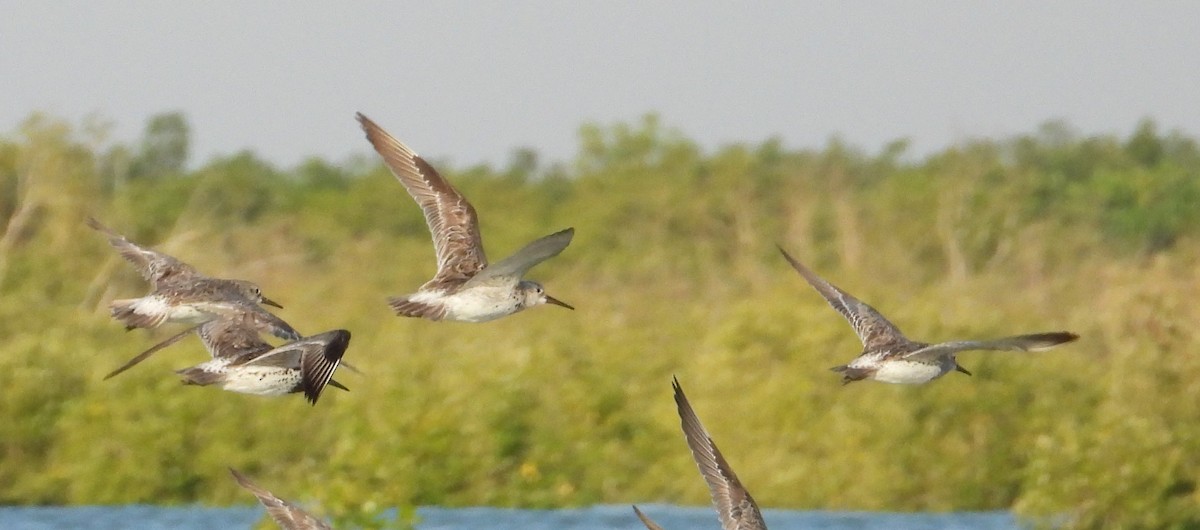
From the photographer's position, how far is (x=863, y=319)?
13.4m

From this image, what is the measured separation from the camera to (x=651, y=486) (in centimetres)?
2423

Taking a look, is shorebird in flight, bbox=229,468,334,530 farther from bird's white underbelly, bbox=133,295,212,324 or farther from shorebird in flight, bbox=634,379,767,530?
shorebird in flight, bbox=634,379,767,530

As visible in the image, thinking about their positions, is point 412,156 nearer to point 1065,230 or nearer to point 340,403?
point 340,403

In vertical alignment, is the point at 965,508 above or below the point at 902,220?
below

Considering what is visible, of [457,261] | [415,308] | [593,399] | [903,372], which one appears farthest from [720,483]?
[593,399]

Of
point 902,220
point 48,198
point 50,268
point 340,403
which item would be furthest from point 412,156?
point 902,220

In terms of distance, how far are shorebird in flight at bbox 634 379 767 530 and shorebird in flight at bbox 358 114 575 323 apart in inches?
39.2

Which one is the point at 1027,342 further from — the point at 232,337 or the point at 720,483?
the point at 232,337

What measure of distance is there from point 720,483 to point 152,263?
3.91 meters

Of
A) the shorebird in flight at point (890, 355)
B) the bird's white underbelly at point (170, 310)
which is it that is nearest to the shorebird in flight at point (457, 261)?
the bird's white underbelly at point (170, 310)

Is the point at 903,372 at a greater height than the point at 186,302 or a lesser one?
lesser

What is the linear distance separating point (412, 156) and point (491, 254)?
95.1 feet

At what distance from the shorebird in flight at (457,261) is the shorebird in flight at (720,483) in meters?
0.99

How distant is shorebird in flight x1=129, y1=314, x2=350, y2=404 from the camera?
1021 centimetres
